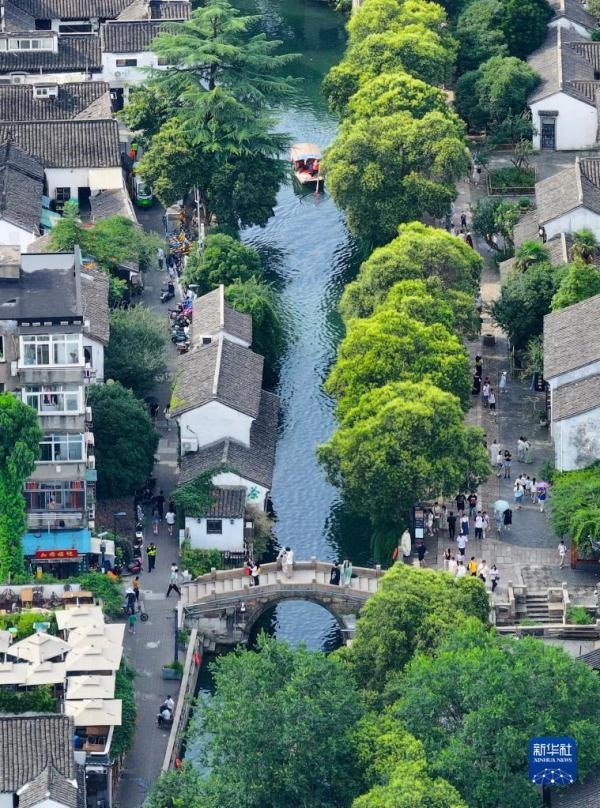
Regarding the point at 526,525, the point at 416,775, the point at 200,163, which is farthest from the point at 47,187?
the point at 416,775

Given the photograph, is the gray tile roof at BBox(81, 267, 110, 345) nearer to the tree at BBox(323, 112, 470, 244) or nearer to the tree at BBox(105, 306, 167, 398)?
the tree at BBox(105, 306, 167, 398)

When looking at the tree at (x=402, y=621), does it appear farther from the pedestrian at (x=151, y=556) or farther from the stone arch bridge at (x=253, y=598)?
the pedestrian at (x=151, y=556)

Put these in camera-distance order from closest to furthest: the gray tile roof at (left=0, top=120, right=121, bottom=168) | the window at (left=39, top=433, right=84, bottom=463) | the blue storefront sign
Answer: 1. the blue storefront sign
2. the window at (left=39, top=433, right=84, bottom=463)
3. the gray tile roof at (left=0, top=120, right=121, bottom=168)

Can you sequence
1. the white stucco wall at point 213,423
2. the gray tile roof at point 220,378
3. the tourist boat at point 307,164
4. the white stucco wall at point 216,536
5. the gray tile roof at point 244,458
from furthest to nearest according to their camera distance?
the tourist boat at point 307,164 < the gray tile roof at point 220,378 < the white stucco wall at point 213,423 < the gray tile roof at point 244,458 < the white stucco wall at point 216,536

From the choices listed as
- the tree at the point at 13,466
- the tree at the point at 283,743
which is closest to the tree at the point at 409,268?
the tree at the point at 13,466

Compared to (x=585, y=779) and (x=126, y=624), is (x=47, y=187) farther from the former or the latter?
(x=585, y=779)

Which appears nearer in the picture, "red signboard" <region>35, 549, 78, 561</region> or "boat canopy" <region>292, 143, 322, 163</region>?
"red signboard" <region>35, 549, 78, 561</region>

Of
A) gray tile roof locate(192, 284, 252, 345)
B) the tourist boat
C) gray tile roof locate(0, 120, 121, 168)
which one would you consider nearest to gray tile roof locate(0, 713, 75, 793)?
gray tile roof locate(192, 284, 252, 345)
